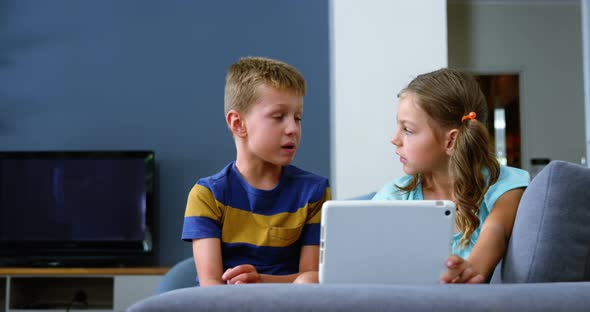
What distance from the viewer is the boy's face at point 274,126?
1.53 metres

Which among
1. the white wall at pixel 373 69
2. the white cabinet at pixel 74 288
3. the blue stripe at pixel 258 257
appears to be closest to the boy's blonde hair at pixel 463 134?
the blue stripe at pixel 258 257

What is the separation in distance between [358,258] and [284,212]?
0.54m

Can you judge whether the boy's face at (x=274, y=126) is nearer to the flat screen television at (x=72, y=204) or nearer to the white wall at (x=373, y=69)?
the white wall at (x=373, y=69)

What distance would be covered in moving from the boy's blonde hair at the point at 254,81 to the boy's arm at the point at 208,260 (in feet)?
1.12

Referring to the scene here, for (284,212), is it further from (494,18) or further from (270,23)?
(494,18)

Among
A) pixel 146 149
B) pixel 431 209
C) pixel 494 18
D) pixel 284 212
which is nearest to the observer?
pixel 431 209

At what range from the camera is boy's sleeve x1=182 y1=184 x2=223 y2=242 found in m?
1.45

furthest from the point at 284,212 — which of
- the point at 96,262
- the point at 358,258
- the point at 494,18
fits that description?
the point at 494,18

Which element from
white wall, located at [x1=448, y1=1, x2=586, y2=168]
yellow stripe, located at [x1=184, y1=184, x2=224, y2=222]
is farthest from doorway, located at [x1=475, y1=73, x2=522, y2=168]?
yellow stripe, located at [x1=184, y1=184, x2=224, y2=222]

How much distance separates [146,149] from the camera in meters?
4.31

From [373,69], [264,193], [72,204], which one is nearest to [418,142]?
[264,193]

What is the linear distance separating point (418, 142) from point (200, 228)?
55 centimetres

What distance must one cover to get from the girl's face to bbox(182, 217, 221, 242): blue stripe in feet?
1.54

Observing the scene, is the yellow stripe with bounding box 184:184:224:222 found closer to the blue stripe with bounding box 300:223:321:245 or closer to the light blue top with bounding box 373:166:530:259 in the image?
the blue stripe with bounding box 300:223:321:245
